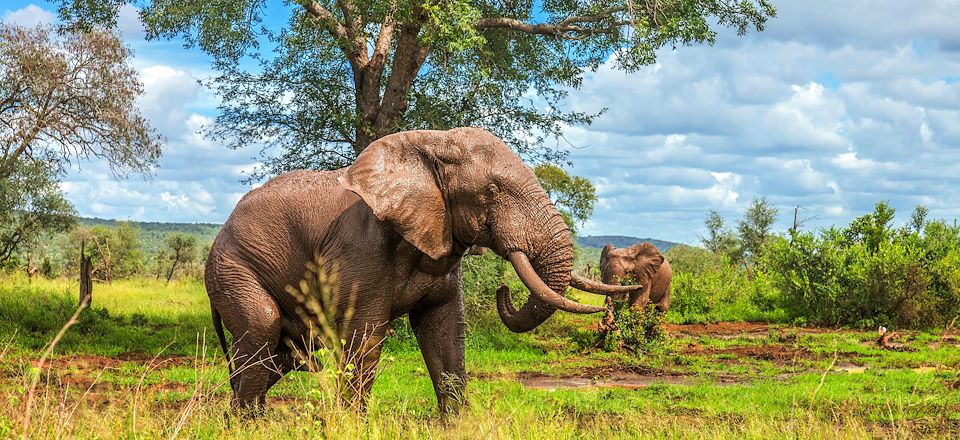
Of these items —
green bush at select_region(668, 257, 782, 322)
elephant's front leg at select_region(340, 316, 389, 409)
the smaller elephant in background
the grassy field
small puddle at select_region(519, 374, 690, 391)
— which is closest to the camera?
the grassy field

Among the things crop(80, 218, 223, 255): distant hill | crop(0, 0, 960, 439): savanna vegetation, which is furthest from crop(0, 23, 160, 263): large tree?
crop(80, 218, 223, 255): distant hill

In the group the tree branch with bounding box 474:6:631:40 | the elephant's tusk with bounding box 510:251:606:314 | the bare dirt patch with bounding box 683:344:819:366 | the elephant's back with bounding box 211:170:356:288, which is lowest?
the bare dirt patch with bounding box 683:344:819:366

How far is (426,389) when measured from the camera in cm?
1181

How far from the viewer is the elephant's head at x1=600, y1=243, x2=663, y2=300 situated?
18969mm

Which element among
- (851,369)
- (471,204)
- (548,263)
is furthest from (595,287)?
(851,369)

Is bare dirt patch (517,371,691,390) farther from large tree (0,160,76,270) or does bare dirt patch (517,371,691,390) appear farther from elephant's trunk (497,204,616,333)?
large tree (0,160,76,270)

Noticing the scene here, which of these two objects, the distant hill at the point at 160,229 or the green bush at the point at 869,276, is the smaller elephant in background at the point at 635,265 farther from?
the distant hill at the point at 160,229

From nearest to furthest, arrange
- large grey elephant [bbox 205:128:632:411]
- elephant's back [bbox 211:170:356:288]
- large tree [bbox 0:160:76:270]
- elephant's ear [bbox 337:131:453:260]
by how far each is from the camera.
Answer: large grey elephant [bbox 205:128:632:411]
elephant's ear [bbox 337:131:453:260]
elephant's back [bbox 211:170:356:288]
large tree [bbox 0:160:76:270]

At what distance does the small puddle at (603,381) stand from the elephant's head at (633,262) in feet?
16.3

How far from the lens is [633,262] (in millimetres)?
19328

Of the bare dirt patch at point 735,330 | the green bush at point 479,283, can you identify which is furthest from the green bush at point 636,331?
the bare dirt patch at point 735,330

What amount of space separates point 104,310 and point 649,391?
11730 mm

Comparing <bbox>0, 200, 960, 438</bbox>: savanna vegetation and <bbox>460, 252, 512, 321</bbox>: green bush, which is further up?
<bbox>460, 252, 512, 321</bbox>: green bush

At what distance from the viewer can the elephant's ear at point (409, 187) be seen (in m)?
7.15
